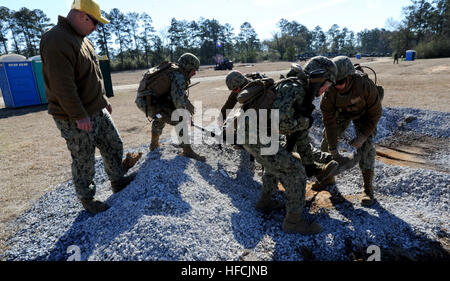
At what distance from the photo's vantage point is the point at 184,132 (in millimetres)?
4512

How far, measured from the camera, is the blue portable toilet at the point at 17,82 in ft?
34.6

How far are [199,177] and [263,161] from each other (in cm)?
128

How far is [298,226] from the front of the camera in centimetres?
283

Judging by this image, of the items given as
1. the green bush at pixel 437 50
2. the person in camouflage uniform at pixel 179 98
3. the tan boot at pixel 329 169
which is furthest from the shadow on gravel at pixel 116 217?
the green bush at pixel 437 50

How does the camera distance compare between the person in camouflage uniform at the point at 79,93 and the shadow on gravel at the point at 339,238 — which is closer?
the person in camouflage uniform at the point at 79,93

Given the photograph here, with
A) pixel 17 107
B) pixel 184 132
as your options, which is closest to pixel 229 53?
pixel 17 107

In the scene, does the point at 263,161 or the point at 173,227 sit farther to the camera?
the point at 263,161

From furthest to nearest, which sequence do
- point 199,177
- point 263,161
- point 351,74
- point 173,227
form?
point 199,177 < point 351,74 < point 263,161 < point 173,227

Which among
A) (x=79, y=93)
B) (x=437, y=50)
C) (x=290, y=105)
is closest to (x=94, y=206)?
(x=79, y=93)

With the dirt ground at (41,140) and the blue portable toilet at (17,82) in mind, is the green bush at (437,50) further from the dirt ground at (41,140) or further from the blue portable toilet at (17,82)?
the blue portable toilet at (17,82)

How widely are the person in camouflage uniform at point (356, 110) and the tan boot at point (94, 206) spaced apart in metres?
2.94

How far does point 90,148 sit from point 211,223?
1.57m
